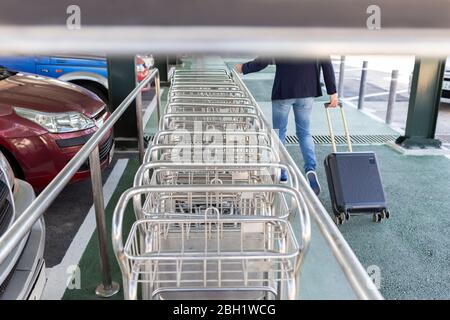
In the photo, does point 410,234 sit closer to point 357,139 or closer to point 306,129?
point 306,129

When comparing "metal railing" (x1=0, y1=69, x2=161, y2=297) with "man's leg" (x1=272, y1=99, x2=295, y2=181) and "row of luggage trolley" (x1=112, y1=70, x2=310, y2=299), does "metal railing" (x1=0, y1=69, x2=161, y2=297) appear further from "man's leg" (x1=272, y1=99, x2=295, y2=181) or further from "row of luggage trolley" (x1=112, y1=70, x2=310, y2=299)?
"man's leg" (x1=272, y1=99, x2=295, y2=181)

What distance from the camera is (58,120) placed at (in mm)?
3572

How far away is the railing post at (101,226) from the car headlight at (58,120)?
125cm

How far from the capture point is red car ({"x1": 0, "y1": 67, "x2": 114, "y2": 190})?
3334mm

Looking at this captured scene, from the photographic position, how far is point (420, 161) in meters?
5.06

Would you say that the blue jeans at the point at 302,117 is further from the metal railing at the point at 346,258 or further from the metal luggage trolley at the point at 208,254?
the metal railing at the point at 346,258

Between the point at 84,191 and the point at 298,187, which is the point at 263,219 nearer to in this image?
the point at 298,187

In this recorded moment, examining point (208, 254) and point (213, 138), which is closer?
point (208, 254)

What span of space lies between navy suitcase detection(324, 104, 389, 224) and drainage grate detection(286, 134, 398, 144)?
221 cm

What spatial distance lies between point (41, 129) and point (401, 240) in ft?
9.22

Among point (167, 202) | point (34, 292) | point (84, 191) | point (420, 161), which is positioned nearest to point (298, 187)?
point (167, 202)
